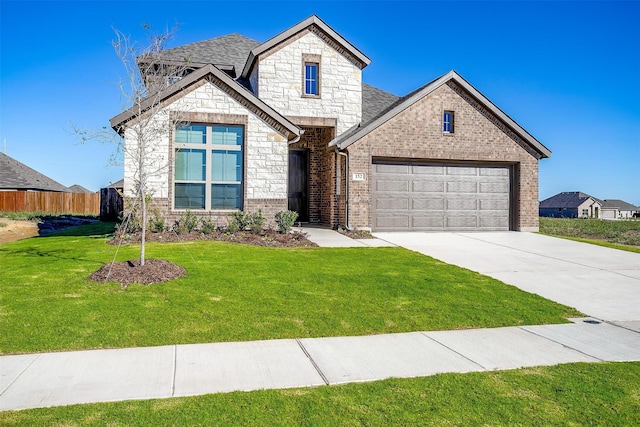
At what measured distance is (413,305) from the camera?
6.73 meters

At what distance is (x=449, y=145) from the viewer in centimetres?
1688

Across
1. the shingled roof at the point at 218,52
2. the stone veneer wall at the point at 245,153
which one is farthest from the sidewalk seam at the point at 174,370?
the shingled roof at the point at 218,52

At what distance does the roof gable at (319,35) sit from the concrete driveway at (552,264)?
7.42 metres

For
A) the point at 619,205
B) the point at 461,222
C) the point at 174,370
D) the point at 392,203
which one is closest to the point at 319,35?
the point at 392,203

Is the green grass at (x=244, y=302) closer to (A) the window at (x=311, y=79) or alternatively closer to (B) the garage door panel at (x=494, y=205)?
(B) the garage door panel at (x=494, y=205)

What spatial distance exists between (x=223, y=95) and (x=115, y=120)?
10.7ft

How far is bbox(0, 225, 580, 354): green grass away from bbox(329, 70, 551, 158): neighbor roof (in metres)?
6.87

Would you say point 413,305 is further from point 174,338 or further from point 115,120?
point 115,120

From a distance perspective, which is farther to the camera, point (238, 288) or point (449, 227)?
point (449, 227)

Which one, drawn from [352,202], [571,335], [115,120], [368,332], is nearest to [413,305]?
[368,332]

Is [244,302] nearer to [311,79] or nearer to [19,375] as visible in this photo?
[19,375]

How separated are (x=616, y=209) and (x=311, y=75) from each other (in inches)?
3213

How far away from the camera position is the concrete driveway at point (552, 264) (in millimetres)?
7359

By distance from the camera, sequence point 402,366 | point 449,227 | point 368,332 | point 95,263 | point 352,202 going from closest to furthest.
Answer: point 402,366 → point 368,332 → point 95,263 → point 352,202 → point 449,227
